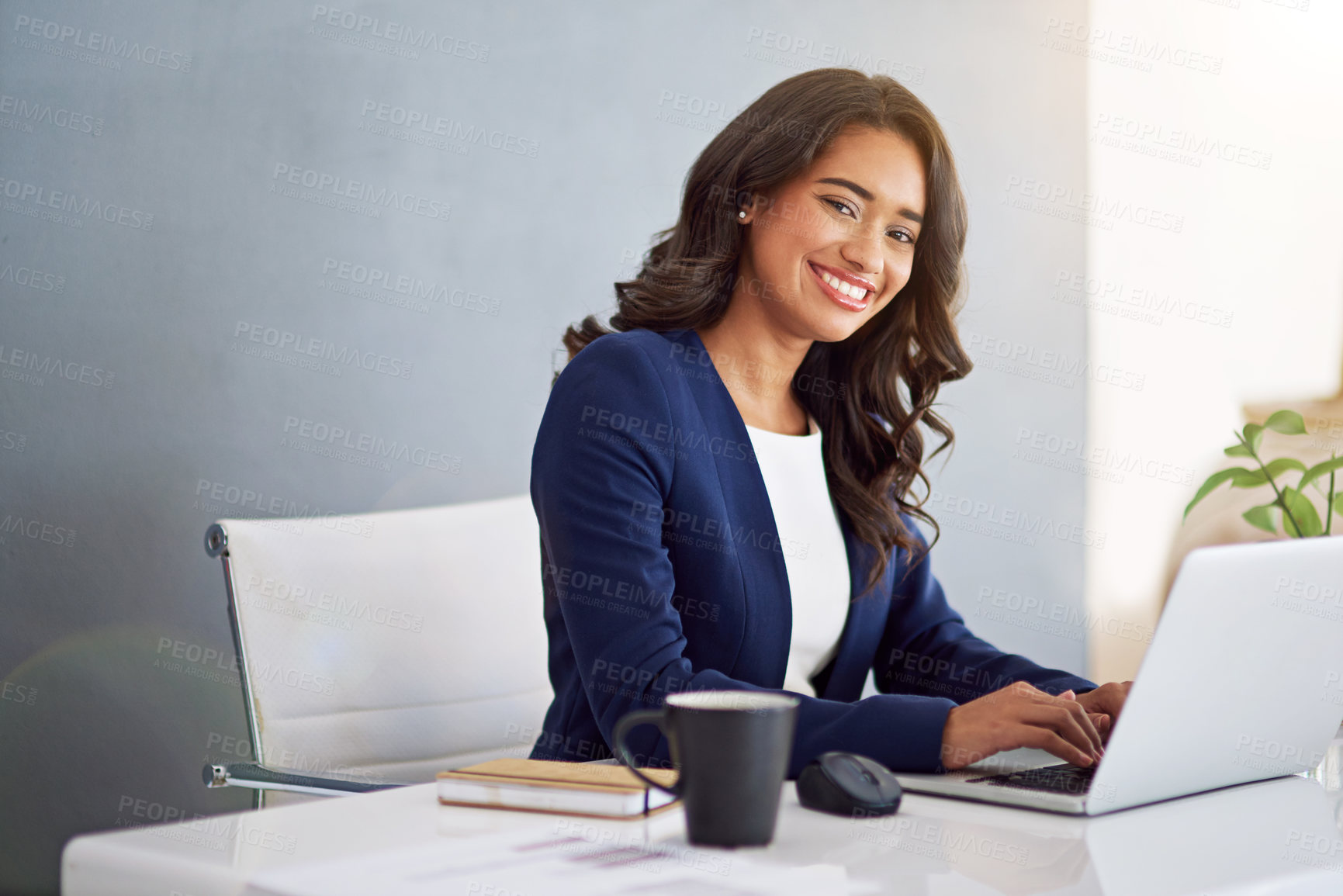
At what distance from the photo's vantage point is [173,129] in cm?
195

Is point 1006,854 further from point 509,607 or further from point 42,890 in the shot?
point 42,890

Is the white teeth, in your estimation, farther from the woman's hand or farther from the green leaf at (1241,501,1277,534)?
the green leaf at (1241,501,1277,534)

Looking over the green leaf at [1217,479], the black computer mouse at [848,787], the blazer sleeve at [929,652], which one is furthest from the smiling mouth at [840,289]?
the green leaf at [1217,479]

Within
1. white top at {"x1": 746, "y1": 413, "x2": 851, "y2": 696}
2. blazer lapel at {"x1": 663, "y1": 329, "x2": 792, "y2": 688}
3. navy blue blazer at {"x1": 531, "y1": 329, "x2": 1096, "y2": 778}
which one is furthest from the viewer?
white top at {"x1": 746, "y1": 413, "x2": 851, "y2": 696}

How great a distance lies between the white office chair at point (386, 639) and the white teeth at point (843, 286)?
56 cm

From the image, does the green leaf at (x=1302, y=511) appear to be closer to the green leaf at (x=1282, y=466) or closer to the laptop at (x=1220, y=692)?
the green leaf at (x=1282, y=466)

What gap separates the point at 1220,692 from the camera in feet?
2.83

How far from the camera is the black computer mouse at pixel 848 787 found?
806 millimetres

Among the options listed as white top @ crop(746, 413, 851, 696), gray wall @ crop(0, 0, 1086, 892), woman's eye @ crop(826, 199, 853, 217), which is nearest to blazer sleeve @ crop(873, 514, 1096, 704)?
white top @ crop(746, 413, 851, 696)

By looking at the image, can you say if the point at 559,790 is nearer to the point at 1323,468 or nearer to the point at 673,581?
the point at 673,581

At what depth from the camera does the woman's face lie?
153 cm

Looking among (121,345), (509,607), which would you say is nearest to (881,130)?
(509,607)

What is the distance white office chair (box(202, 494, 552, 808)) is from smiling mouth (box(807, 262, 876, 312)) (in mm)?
553

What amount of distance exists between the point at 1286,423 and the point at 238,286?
6.53ft
